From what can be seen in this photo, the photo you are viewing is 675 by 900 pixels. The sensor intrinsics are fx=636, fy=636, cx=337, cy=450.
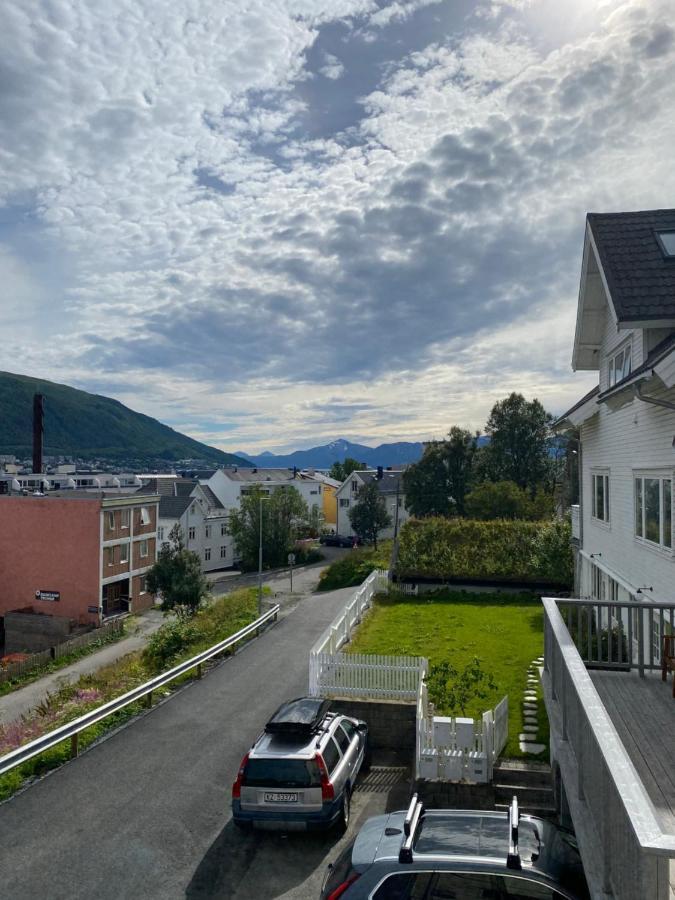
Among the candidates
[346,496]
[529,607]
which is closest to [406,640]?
[529,607]

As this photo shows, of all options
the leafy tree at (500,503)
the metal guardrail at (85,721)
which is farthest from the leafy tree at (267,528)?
the metal guardrail at (85,721)

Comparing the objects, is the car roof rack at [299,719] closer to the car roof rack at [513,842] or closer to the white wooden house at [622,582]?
the white wooden house at [622,582]

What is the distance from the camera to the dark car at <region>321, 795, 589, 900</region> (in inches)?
221

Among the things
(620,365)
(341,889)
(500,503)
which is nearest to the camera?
(341,889)

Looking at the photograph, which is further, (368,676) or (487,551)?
(487,551)

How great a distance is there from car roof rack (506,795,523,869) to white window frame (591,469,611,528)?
10275mm

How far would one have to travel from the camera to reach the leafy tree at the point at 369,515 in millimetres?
66919

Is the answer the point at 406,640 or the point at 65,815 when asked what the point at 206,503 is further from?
the point at 65,815

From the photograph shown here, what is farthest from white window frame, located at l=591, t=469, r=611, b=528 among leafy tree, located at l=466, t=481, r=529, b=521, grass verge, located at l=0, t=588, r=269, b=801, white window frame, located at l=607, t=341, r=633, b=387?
leafy tree, located at l=466, t=481, r=529, b=521

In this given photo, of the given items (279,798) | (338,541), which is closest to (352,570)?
(338,541)

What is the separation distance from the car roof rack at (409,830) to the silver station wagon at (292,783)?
2.69m

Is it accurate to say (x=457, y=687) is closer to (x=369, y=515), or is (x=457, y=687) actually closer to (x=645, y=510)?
(x=645, y=510)

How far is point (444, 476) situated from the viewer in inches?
2356

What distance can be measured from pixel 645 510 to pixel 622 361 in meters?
3.77
